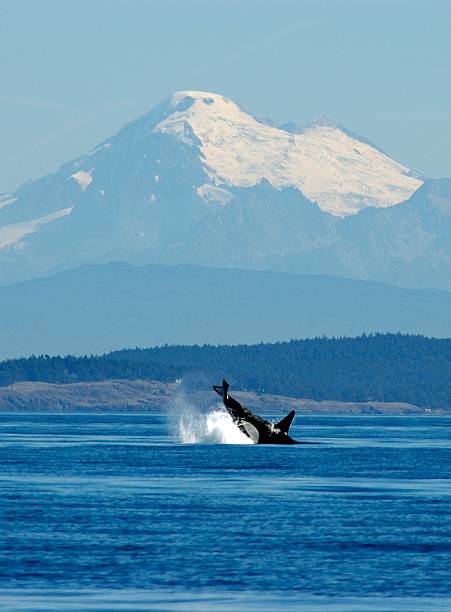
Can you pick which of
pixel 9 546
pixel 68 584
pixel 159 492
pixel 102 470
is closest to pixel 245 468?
pixel 102 470

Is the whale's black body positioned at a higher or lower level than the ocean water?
higher

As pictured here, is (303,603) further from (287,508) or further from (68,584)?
(287,508)

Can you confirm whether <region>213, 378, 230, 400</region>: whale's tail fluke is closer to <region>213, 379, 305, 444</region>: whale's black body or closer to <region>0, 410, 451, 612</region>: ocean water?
<region>213, 379, 305, 444</region>: whale's black body

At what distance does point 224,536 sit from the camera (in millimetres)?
83625

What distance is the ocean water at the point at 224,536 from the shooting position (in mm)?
65812

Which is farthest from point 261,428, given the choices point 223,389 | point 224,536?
point 224,536

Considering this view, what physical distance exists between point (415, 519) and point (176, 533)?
14.3 meters

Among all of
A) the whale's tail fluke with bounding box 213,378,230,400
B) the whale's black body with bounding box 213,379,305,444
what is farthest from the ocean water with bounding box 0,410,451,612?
the whale's black body with bounding box 213,379,305,444

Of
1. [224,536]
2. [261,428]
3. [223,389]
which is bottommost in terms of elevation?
[224,536]

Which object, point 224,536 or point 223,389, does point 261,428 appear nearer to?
point 223,389

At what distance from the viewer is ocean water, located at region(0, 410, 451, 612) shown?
216 ft

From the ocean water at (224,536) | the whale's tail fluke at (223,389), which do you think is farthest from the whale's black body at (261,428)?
the ocean water at (224,536)

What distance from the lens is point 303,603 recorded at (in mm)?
64062

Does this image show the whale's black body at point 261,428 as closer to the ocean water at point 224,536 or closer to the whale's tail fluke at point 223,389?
the whale's tail fluke at point 223,389
